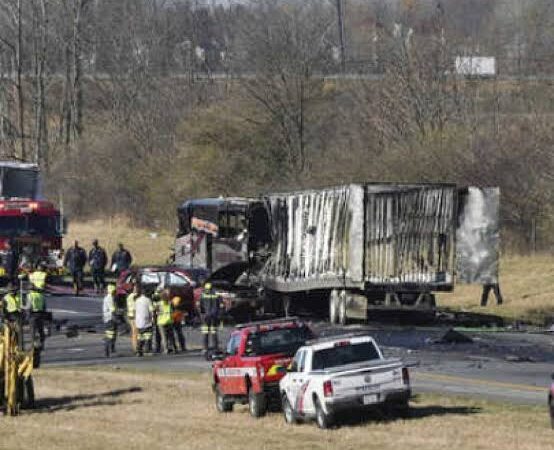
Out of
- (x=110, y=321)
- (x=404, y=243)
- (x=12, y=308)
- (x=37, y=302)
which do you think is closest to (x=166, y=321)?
(x=110, y=321)

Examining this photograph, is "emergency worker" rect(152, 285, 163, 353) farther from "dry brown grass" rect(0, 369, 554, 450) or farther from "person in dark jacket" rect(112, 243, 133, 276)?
"person in dark jacket" rect(112, 243, 133, 276)

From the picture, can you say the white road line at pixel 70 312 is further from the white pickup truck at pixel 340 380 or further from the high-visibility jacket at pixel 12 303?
the white pickup truck at pixel 340 380

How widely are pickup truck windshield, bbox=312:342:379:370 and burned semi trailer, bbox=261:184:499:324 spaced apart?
15916mm

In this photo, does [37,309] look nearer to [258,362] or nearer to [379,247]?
[379,247]

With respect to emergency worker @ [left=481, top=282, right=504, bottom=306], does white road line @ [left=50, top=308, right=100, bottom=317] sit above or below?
below

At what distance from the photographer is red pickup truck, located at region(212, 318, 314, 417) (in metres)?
22.5

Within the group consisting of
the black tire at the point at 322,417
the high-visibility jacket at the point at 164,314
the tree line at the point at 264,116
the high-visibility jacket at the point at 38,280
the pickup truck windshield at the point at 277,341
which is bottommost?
the high-visibility jacket at the point at 164,314

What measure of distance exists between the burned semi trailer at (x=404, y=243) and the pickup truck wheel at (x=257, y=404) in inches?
576

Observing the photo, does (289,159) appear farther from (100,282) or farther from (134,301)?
(134,301)

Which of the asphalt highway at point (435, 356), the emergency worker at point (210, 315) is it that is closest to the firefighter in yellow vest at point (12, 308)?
the asphalt highway at point (435, 356)

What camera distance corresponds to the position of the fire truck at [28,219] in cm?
4922

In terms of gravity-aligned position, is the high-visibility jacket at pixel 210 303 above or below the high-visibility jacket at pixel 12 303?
below

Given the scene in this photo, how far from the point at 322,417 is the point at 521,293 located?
2563 cm

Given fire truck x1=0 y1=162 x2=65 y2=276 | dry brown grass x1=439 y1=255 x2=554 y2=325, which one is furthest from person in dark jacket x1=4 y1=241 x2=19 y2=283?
dry brown grass x1=439 y1=255 x2=554 y2=325
